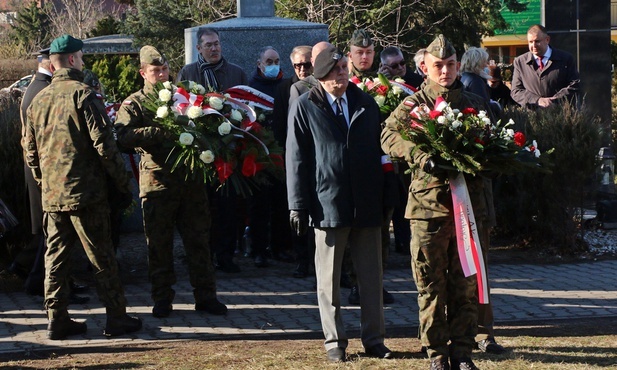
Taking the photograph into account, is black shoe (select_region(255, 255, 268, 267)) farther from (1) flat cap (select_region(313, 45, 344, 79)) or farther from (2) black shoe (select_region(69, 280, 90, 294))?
(1) flat cap (select_region(313, 45, 344, 79))

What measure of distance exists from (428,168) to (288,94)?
3331 millimetres

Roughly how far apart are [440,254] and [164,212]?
8.62ft

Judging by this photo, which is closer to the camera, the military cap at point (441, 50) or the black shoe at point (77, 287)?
the military cap at point (441, 50)

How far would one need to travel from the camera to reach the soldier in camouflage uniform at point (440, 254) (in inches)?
247

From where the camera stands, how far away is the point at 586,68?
1484cm

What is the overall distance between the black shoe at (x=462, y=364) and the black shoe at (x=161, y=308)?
2.70 meters

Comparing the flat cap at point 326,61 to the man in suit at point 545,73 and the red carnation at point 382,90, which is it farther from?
the man in suit at point 545,73

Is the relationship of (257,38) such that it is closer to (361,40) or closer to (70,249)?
(361,40)

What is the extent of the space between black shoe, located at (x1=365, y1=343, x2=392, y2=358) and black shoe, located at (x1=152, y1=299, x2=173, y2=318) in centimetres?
204

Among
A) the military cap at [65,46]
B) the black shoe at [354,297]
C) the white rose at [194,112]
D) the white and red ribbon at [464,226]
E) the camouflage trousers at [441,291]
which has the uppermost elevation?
the military cap at [65,46]

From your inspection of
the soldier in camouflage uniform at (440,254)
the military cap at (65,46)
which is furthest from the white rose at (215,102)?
the soldier in camouflage uniform at (440,254)

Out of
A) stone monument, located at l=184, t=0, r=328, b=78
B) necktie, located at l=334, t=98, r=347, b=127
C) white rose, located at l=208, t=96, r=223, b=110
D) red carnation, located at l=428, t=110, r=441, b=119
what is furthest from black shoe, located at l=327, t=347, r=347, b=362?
stone monument, located at l=184, t=0, r=328, b=78

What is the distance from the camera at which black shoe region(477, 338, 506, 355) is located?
6.82 m

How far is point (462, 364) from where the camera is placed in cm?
629
